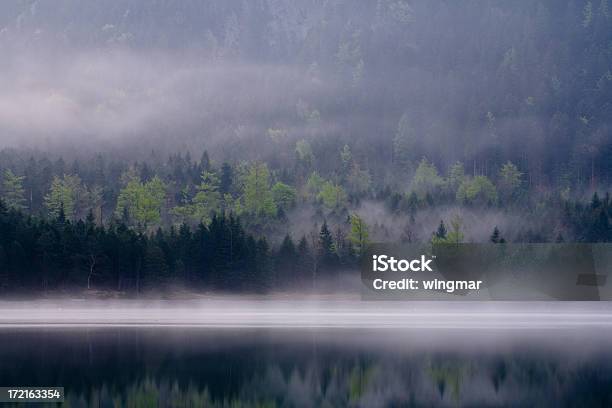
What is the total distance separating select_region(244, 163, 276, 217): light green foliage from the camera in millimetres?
130375

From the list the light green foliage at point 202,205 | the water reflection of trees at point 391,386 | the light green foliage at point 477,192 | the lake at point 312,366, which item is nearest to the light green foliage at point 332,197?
the light green foliage at point 202,205

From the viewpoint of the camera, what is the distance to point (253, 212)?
427 ft

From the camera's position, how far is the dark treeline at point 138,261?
76.9 metres

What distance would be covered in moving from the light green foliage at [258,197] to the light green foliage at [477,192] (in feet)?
108

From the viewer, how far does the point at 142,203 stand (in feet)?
405

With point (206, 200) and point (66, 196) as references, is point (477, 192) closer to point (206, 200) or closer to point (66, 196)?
point (206, 200)

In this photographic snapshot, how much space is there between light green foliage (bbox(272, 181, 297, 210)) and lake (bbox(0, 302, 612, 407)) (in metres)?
85.5

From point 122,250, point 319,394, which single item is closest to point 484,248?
point 122,250

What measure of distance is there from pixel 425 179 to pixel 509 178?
15.8 m

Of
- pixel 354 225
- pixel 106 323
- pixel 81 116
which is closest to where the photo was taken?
pixel 106 323

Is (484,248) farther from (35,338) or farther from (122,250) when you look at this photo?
(35,338)

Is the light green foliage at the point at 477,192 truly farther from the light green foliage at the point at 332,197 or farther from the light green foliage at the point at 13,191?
the light green foliage at the point at 13,191

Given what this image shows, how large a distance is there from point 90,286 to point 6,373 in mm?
46301

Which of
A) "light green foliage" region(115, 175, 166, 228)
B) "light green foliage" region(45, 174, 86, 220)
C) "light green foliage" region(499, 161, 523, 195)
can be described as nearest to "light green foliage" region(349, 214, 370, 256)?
"light green foliage" region(115, 175, 166, 228)
